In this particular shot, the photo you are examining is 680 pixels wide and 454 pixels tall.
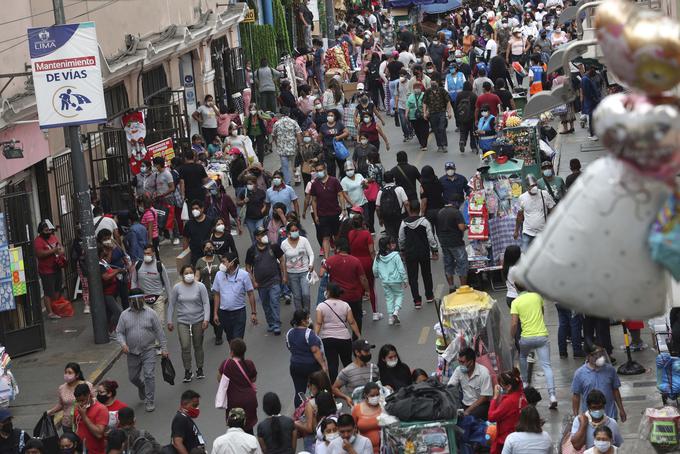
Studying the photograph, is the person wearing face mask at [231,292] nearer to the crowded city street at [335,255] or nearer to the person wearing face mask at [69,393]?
the crowded city street at [335,255]

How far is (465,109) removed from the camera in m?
29.0

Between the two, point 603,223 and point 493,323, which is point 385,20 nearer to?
point 493,323

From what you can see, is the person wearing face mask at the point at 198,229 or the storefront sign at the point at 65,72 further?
the person wearing face mask at the point at 198,229

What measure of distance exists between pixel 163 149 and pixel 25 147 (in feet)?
20.0

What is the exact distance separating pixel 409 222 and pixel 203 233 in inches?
130

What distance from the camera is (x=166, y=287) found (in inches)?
728

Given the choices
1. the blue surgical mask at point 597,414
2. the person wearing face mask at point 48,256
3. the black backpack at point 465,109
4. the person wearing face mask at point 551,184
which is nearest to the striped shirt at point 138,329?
the person wearing face mask at point 48,256

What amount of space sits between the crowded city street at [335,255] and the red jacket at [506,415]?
0.07 feet

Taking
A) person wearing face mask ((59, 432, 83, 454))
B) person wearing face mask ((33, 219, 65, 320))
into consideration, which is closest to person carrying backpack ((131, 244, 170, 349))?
person wearing face mask ((33, 219, 65, 320))

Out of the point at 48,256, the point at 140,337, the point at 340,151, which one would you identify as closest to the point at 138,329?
the point at 140,337

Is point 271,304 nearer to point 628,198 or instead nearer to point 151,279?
point 151,279

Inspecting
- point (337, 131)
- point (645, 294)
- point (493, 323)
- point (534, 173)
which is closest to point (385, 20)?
point (337, 131)

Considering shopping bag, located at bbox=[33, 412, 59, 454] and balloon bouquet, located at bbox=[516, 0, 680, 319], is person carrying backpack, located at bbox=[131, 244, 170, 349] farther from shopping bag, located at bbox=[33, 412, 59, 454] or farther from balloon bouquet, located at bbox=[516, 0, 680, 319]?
Result: balloon bouquet, located at bbox=[516, 0, 680, 319]

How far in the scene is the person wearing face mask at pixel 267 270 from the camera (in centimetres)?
1864
